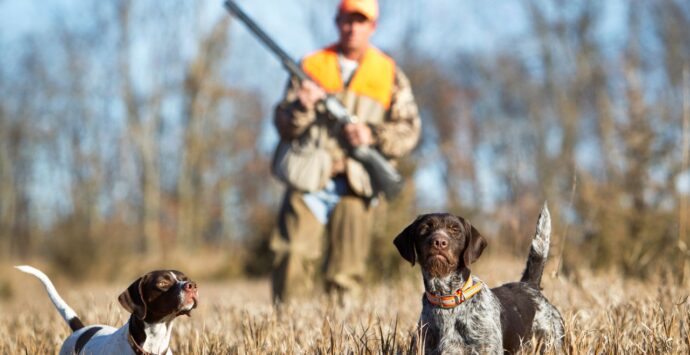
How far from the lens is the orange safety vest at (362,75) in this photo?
22.1 ft

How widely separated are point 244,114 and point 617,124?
39.1m

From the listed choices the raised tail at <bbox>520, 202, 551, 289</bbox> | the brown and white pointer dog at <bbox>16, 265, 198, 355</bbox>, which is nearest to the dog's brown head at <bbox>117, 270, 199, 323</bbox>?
the brown and white pointer dog at <bbox>16, 265, 198, 355</bbox>

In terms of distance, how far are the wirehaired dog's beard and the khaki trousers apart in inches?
132

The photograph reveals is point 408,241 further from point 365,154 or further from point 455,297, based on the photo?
point 365,154

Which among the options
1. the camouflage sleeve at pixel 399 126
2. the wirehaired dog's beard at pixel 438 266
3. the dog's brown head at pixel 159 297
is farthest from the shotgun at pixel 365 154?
the dog's brown head at pixel 159 297

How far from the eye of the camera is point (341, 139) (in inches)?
263

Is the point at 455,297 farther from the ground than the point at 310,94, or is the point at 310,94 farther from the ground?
the point at 310,94

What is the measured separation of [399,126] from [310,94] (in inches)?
31.5

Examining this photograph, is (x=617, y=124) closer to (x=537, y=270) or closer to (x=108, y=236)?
(x=537, y=270)

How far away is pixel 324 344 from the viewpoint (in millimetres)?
3469

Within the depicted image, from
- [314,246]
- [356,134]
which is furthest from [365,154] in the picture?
[314,246]

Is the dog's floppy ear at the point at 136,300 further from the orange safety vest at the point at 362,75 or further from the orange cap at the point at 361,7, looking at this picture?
the orange cap at the point at 361,7

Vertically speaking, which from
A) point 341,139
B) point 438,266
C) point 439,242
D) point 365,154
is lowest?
point 438,266

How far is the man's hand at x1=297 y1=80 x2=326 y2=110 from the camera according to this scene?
648cm
